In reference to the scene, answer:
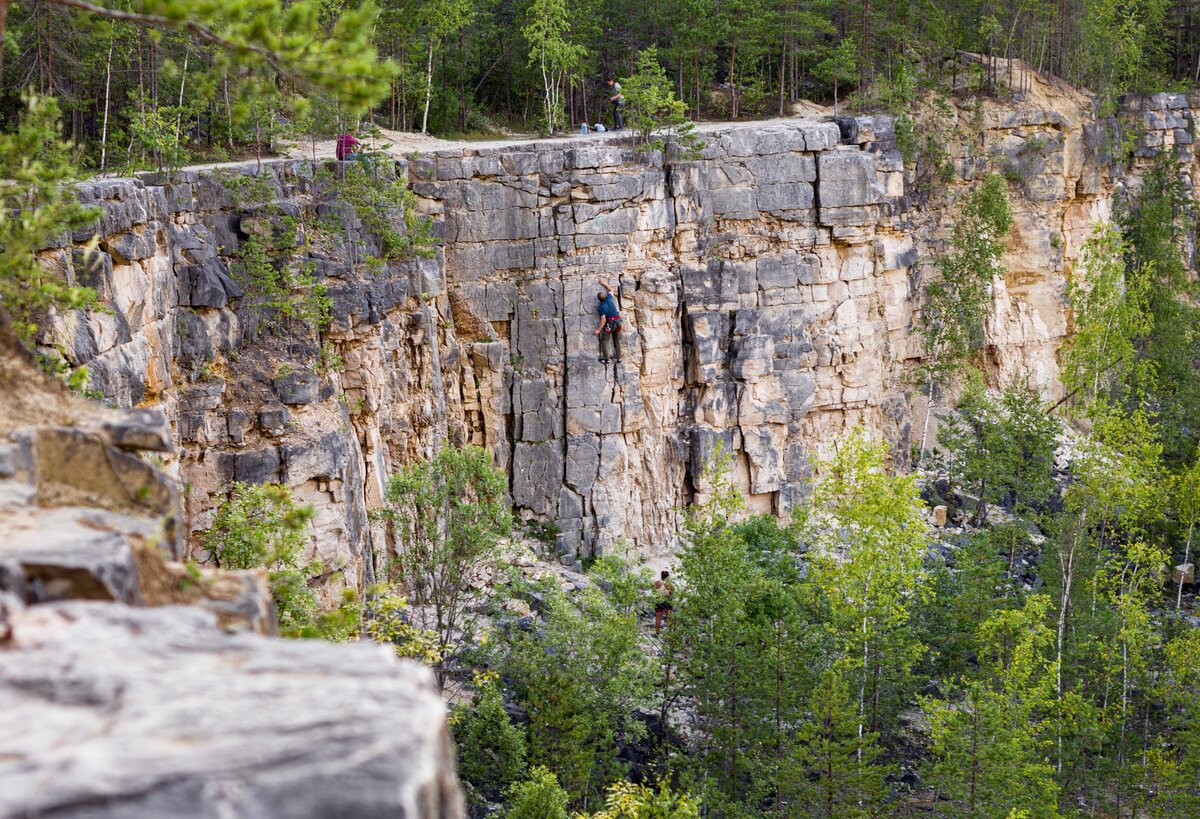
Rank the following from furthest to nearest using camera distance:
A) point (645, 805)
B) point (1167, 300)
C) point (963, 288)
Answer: point (1167, 300) → point (963, 288) → point (645, 805)

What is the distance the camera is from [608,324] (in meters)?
38.9

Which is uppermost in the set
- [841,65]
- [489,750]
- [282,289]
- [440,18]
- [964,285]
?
[440,18]

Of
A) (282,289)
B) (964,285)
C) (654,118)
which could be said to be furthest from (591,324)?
(964,285)

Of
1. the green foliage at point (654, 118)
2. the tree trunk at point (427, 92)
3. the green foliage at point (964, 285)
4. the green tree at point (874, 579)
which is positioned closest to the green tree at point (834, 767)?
the green tree at point (874, 579)

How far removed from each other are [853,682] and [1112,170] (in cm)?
3492

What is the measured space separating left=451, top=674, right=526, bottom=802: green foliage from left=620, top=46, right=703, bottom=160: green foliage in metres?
21.2

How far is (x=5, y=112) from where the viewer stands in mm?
33688

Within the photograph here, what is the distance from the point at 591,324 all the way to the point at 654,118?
7.70 m

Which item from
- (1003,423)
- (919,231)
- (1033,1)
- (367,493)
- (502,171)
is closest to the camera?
(367,493)

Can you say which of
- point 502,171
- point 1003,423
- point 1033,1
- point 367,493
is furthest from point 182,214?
point 1033,1

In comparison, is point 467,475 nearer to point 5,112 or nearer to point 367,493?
point 367,493

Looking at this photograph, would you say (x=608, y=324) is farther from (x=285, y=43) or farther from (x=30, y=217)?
(x=285, y=43)

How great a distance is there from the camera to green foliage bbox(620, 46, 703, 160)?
38.9 m

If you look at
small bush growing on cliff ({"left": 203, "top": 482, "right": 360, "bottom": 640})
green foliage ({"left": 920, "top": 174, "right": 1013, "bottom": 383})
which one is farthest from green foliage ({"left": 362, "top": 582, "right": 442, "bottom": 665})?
green foliage ({"left": 920, "top": 174, "right": 1013, "bottom": 383})
